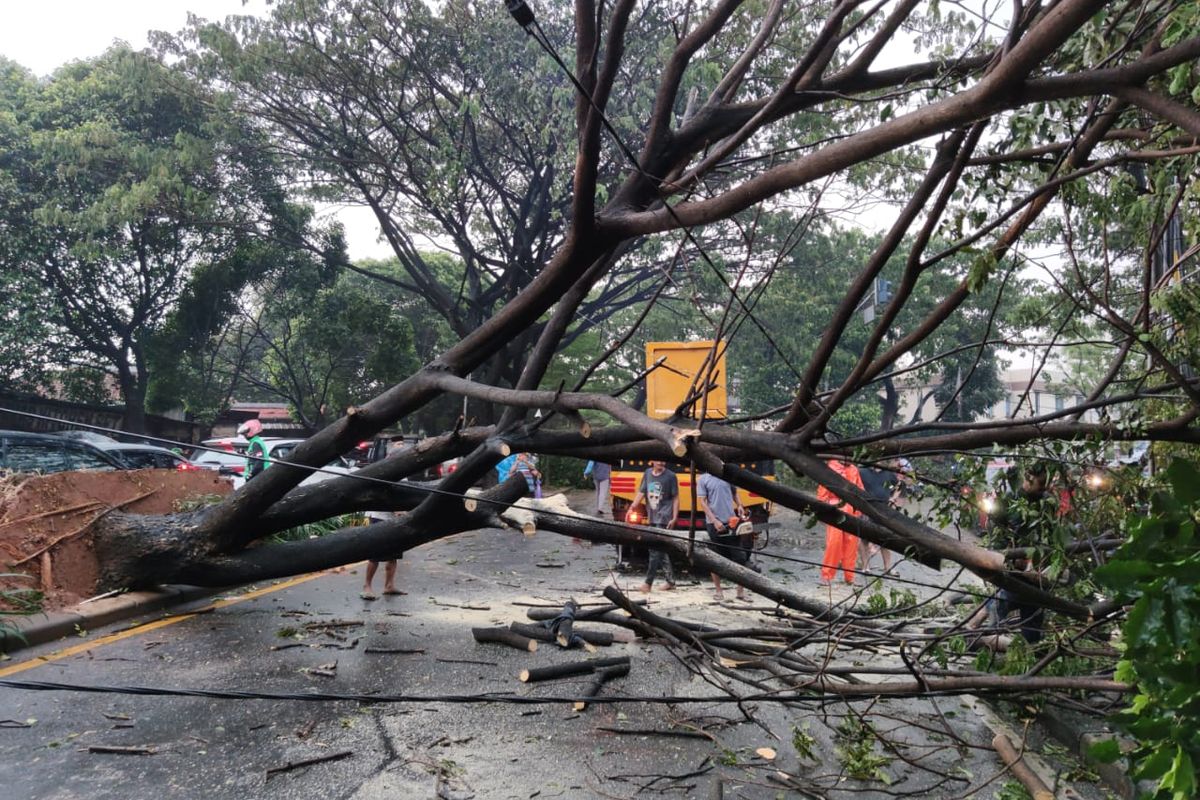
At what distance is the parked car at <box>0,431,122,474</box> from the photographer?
36.4 ft

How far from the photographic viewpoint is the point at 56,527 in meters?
7.11

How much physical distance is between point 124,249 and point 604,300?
40.6 feet

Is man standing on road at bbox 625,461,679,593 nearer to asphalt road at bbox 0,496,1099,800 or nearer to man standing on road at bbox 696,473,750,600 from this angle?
man standing on road at bbox 696,473,750,600

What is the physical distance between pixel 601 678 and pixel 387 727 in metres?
1.53

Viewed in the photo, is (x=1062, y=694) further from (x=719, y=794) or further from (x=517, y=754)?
(x=517, y=754)

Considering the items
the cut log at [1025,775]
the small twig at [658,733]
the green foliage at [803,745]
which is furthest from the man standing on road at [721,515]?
the cut log at [1025,775]

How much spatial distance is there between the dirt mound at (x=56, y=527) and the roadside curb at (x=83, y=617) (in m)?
0.20

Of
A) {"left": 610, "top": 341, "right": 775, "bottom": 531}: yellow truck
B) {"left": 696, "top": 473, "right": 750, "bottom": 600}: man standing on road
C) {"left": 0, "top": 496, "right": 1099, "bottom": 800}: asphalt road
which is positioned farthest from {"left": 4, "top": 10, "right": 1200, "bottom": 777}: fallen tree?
{"left": 610, "top": 341, "right": 775, "bottom": 531}: yellow truck

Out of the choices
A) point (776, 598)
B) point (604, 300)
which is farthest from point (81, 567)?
point (604, 300)

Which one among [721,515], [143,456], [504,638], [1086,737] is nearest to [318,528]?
[143,456]

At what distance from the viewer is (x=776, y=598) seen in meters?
6.15

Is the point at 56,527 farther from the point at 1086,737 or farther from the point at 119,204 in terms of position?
the point at 119,204

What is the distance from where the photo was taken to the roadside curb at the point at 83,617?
246 inches

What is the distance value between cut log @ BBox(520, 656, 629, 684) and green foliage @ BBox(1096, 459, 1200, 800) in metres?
4.21
